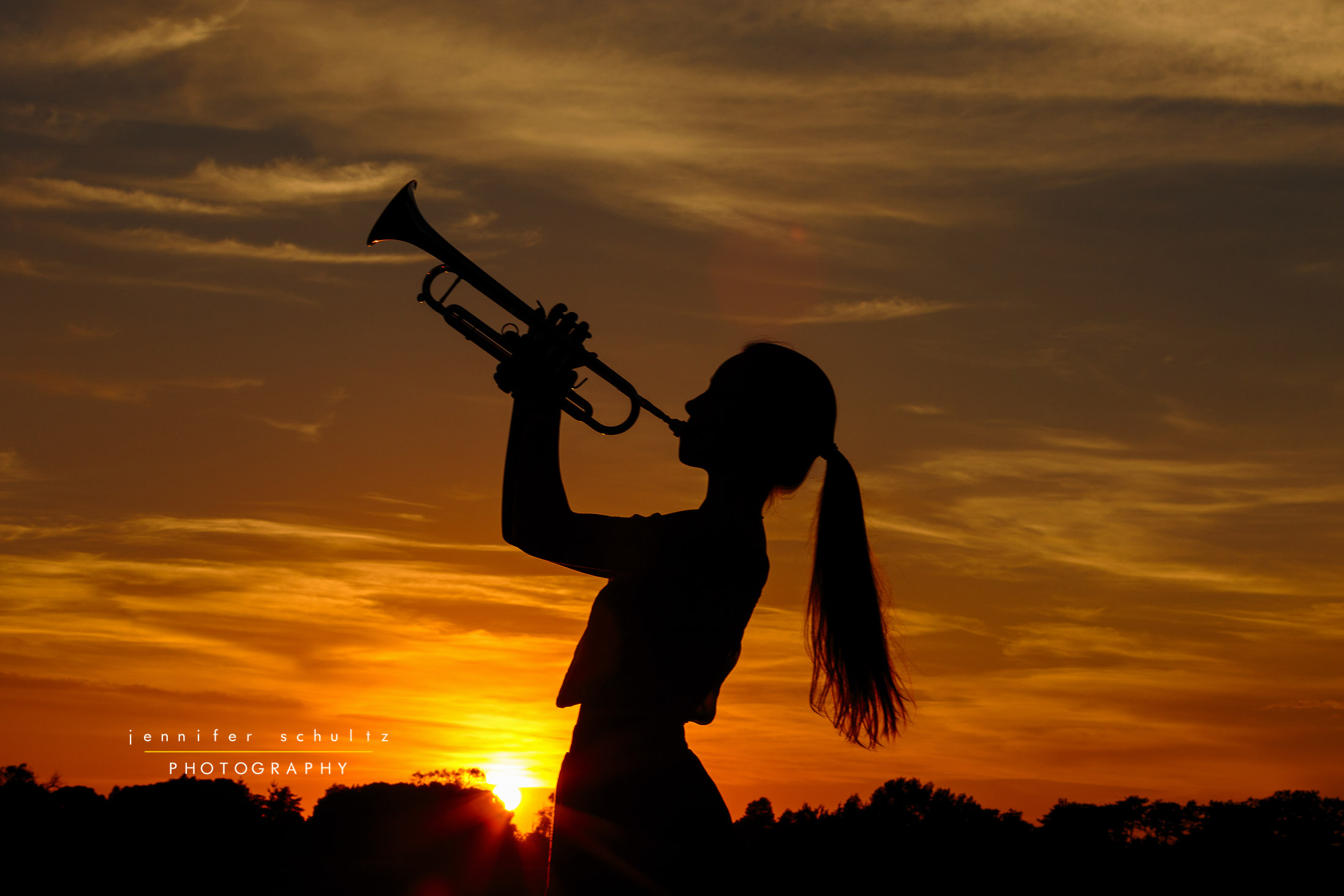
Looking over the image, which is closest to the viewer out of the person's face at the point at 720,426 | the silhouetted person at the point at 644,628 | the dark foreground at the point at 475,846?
the silhouetted person at the point at 644,628

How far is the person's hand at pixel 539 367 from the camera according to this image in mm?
4469

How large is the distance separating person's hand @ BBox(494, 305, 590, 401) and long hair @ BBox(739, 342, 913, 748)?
0.75 meters

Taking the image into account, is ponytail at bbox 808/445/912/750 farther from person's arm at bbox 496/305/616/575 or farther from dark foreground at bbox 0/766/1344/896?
dark foreground at bbox 0/766/1344/896

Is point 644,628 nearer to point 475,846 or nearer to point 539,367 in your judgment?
point 539,367

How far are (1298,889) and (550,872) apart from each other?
3828 cm

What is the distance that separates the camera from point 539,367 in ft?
14.8

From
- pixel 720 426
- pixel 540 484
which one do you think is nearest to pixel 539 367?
pixel 540 484

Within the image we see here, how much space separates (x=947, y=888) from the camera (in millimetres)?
43938

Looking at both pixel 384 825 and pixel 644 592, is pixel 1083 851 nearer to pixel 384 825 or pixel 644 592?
pixel 384 825

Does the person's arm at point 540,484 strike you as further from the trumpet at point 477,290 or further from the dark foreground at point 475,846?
the dark foreground at point 475,846

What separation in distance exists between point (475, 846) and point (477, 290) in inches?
2342

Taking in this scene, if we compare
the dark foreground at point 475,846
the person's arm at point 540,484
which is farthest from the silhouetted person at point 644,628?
the dark foreground at point 475,846

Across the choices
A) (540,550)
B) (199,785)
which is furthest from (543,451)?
(199,785)

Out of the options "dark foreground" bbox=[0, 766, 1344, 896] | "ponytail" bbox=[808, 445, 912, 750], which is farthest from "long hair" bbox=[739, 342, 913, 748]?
"dark foreground" bbox=[0, 766, 1344, 896]
